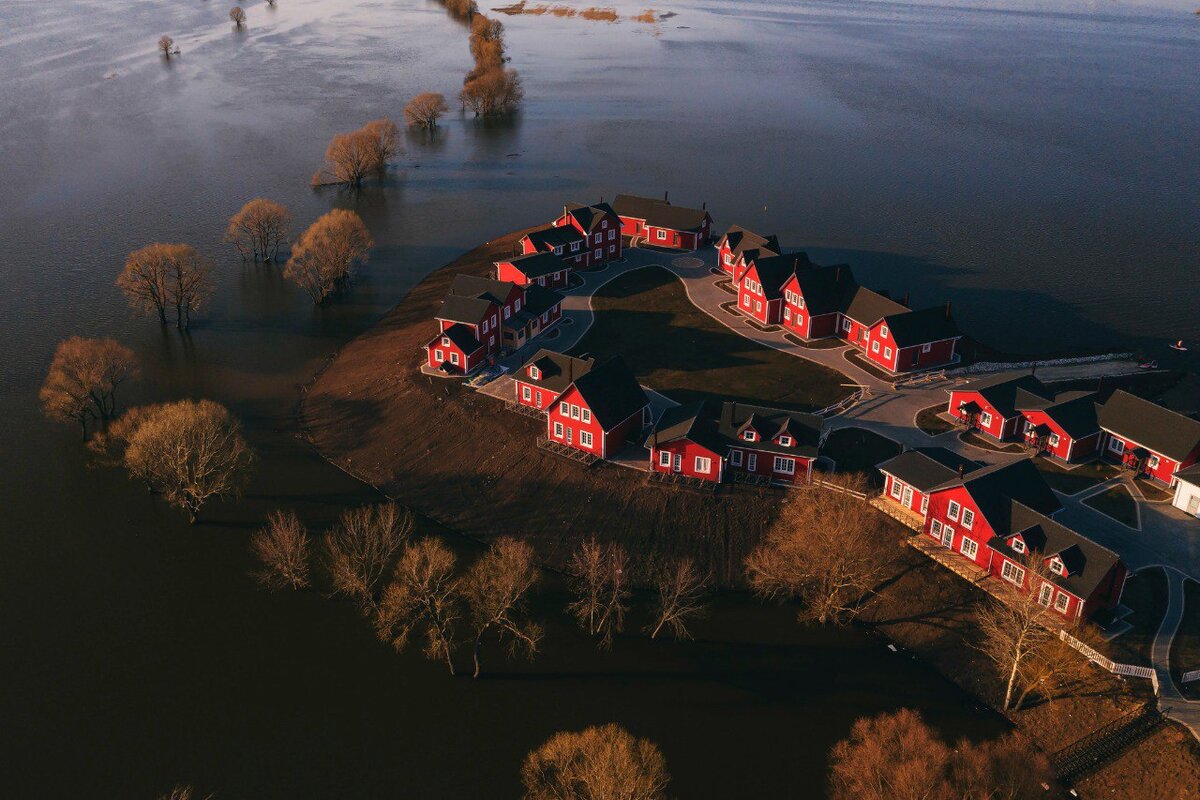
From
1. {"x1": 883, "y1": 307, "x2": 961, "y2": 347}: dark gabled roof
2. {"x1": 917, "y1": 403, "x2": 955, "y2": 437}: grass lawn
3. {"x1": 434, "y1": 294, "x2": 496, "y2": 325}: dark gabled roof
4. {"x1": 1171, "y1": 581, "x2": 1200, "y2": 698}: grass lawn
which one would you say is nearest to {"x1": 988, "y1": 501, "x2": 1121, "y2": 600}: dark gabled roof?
{"x1": 1171, "y1": 581, "x2": 1200, "y2": 698}: grass lawn

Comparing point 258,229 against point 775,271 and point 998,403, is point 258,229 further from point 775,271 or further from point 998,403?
point 998,403

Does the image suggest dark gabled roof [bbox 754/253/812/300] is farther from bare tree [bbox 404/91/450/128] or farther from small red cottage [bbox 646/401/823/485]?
bare tree [bbox 404/91/450/128]

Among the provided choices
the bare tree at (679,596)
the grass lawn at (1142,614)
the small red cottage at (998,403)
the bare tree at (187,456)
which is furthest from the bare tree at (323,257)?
the grass lawn at (1142,614)

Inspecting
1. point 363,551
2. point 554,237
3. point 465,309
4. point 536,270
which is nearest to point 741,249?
point 554,237

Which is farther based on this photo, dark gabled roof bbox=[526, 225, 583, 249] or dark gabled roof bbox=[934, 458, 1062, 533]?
dark gabled roof bbox=[526, 225, 583, 249]

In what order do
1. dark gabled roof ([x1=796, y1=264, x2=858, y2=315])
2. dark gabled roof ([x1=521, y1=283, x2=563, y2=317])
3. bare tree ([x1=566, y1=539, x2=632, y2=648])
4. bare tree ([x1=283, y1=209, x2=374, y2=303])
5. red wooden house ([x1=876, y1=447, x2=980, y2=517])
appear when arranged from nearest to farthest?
1. bare tree ([x1=566, y1=539, x2=632, y2=648])
2. red wooden house ([x1=876, y1=447, x2=980, y2=517])
3. dark gabled roof ([x1=796, y1=264, x2=858, y2=315])
4. dark gabled roof ([x1=521, y1=283, x2=563, y2=317])
5. bare tree ([x1=283, y1=209, x2=374, y2=303])
